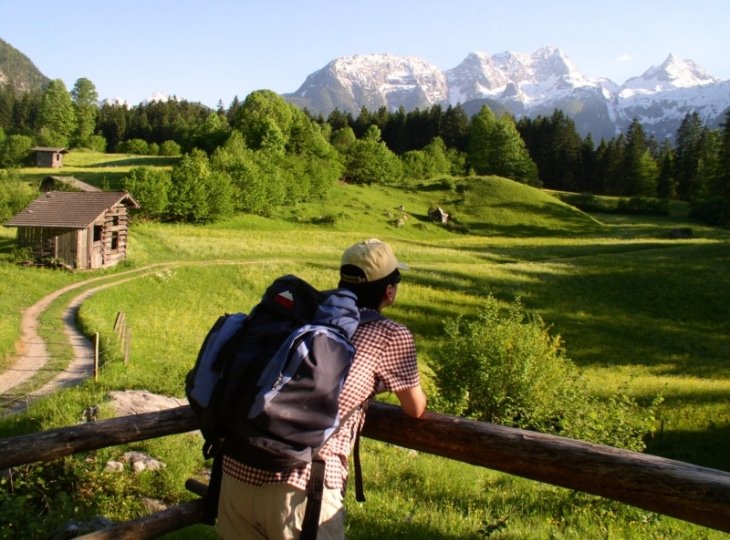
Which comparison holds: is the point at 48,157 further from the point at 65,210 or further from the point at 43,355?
Result: the point at 43,355

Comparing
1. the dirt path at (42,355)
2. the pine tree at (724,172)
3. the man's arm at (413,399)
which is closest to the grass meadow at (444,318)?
the dirt path at (42,355)

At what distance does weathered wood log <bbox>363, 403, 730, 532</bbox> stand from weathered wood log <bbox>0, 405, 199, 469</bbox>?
1.78 meters

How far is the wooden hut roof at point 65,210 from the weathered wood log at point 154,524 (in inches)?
1316

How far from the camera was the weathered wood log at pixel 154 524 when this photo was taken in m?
4.66

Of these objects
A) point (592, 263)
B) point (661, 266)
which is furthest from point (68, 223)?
point (661, 266)

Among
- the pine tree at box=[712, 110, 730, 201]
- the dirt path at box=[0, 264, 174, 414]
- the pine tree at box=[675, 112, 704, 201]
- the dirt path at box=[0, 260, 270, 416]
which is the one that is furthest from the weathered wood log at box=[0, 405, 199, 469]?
the pine tree at box=[675, 112, 704, 201]

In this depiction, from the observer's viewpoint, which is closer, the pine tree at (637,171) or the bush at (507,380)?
the bush at (507,380)

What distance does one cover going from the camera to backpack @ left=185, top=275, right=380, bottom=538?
3.43 metres

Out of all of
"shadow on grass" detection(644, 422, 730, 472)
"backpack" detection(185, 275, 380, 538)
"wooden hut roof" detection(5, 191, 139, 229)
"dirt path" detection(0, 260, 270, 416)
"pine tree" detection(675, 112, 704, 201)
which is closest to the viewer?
"backpack" detection(185, 275, 380, 538)

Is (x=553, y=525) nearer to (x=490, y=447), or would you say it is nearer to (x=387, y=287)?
(x=490, y=447)

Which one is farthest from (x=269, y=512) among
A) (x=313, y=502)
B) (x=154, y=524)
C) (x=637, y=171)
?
(x=637, y=171)

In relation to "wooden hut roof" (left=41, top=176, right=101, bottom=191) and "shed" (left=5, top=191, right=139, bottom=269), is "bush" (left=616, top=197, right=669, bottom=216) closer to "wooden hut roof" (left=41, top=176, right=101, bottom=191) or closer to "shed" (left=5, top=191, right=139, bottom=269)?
"wooden hut roof" (left=41, top=176, right=101, bottom=191)

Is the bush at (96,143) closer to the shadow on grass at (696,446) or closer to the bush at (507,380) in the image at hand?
the bush at (507,380)

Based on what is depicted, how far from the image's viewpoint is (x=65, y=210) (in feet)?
120
